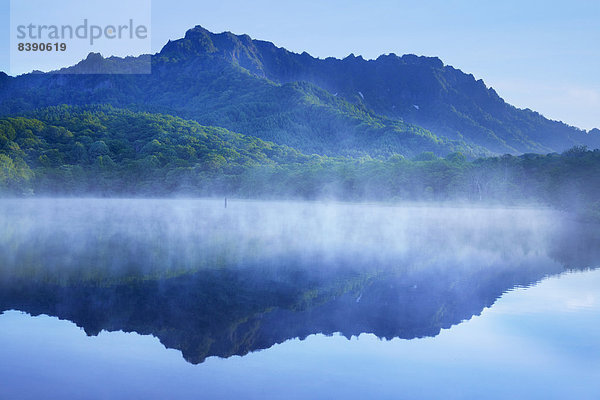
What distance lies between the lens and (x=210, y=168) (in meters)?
118

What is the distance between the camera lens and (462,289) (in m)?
15.9

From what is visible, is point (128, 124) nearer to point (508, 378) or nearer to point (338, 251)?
point (338, 251)

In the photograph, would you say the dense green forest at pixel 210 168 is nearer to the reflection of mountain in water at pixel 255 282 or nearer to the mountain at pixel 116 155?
the mountain at pixel 116 155

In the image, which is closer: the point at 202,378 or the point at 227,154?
the point at 202,378

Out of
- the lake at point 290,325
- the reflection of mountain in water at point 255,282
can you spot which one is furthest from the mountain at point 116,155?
the lake at point 290,325

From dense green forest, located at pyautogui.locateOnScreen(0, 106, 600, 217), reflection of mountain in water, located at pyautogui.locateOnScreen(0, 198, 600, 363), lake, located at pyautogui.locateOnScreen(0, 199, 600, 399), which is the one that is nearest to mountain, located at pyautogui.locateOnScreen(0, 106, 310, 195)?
dense green forest, located at pyautogui.locateOnScreen(0, 106, 600, 217)

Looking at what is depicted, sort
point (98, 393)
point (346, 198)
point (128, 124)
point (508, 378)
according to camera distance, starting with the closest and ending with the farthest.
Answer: point (98, 393)
point (508, 378)
point (346, 198)
point (128, 124)

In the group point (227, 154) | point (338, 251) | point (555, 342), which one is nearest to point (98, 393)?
point (555, 342)

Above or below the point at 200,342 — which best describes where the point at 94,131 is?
above

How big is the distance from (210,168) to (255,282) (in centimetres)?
10498

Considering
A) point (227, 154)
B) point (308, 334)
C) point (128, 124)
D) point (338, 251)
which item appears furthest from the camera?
point (128, 124)

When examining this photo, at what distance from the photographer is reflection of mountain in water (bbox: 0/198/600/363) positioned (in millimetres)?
11266

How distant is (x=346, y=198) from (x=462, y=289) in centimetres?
9574

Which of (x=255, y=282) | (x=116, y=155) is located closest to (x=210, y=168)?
(x=116, y=155)
